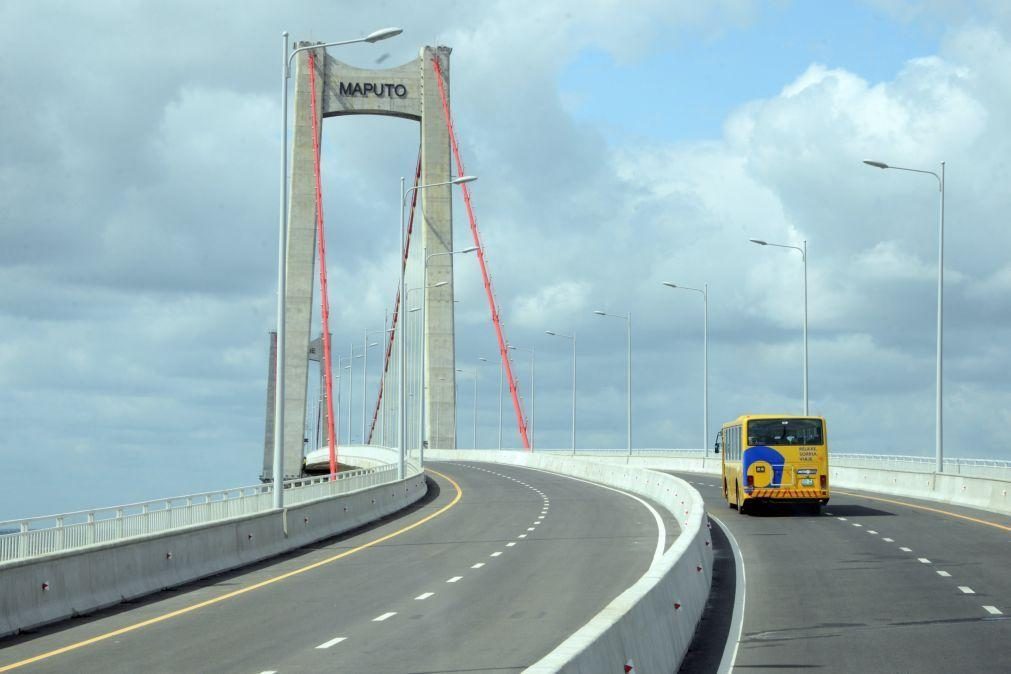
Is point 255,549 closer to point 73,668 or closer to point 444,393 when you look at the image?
point 73,668

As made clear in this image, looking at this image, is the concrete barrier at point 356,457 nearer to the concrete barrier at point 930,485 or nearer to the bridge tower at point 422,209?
the bridge tower at point 422,209

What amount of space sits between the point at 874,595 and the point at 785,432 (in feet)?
59.0

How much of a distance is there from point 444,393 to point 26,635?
79855mm

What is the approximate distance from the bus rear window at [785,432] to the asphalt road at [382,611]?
4102mm

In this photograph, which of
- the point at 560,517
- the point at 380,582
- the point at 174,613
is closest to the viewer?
the point at 174,613

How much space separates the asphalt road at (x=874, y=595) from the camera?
13.3m

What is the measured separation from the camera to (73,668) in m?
13.7

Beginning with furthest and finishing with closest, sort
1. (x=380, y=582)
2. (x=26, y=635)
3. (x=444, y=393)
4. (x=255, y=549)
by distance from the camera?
(x=444, y=393)
(x=255, y=549)
(x=380, y=582)
(x=26, y=635)

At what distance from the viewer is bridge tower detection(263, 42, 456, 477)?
94.5m

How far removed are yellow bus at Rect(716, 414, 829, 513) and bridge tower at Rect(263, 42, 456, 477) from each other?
55.8m

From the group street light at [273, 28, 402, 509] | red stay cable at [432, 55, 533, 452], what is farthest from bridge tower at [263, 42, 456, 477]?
street light at [273, 28, 402, 509]

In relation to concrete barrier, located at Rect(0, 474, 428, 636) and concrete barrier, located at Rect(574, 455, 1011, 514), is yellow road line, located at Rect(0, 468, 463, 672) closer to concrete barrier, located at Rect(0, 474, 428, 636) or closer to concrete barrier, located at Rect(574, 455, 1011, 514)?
concrete barrier, located at Rect(0, 474, 428, 636)

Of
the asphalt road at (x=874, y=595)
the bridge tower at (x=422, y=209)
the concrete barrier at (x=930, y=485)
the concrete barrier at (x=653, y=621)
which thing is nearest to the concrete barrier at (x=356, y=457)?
the bridge tower at (x=422, y=209)

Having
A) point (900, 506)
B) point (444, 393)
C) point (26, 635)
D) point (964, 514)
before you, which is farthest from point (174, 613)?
point (444, 393)
